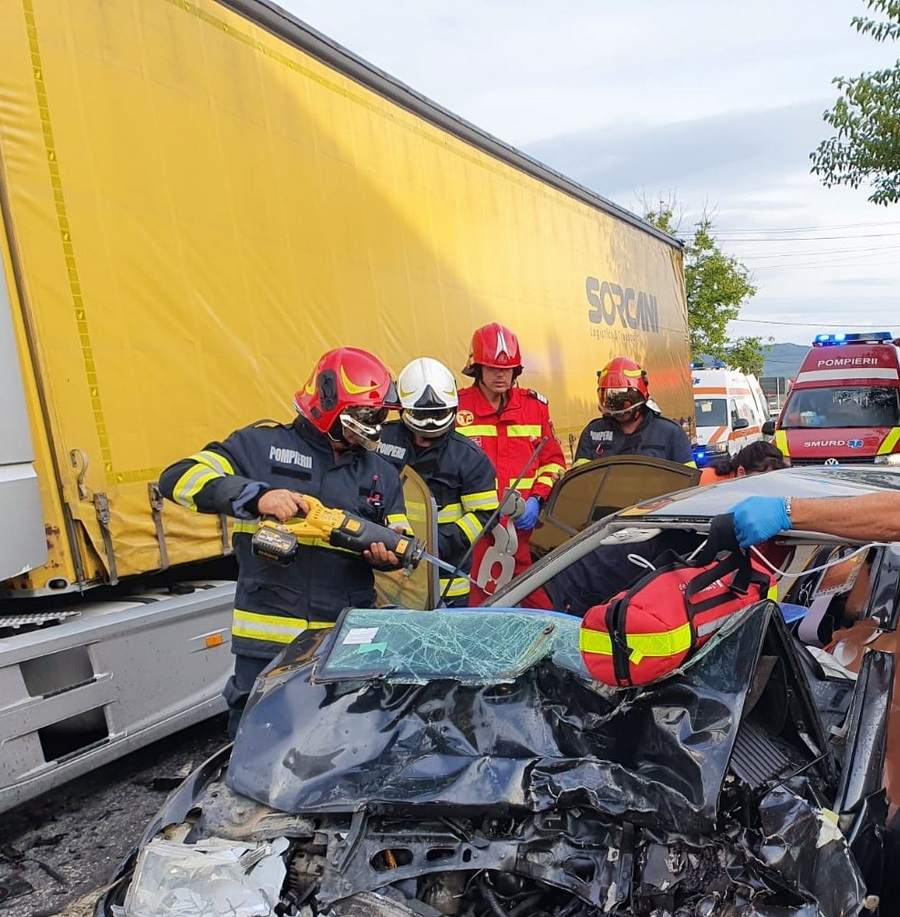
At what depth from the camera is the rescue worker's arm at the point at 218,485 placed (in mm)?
2686

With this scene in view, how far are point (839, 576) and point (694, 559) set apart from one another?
1.07 metres

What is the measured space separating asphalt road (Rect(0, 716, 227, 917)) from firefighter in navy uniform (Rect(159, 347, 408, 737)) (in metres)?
0.93

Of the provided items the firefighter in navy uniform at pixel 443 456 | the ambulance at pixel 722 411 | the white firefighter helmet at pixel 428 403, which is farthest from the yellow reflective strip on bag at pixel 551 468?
the ambulance at pixel 722 411

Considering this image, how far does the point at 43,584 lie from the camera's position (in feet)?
10.3

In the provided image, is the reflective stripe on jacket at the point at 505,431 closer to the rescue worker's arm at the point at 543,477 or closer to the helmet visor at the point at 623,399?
the rescue worker's arm at the point at 543,477

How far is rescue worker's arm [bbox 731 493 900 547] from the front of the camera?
6.75ft

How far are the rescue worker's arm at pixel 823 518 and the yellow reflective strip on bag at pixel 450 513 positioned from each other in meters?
1.72

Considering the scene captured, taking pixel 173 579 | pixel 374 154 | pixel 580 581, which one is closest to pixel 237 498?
pixel 580 581

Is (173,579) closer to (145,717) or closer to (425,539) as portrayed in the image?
(145,717)

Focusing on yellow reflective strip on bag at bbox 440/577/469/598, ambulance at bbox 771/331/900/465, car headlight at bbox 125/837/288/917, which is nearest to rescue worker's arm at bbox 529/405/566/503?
yellow reflective strip on bag at bbox 440/577/469/598

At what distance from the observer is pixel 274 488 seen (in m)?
2.79

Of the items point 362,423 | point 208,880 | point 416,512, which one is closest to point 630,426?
point 416,512

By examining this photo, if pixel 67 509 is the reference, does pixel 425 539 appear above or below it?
below

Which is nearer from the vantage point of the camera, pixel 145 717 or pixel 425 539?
pixel 425 539
